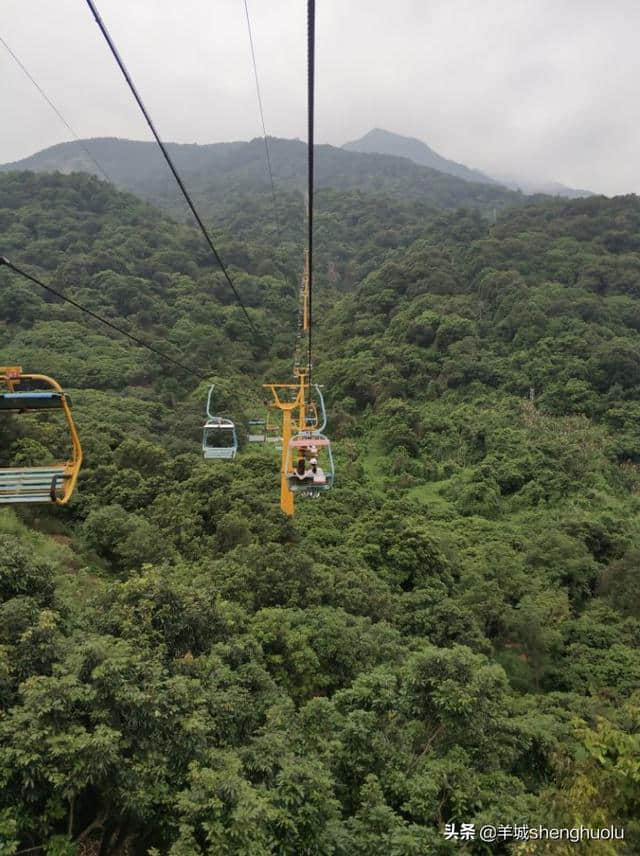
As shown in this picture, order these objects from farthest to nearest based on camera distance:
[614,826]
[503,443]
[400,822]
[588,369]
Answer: [588,369] < [503,443] < [400,822] < [614,826]

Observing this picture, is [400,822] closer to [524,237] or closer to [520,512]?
[520,512]

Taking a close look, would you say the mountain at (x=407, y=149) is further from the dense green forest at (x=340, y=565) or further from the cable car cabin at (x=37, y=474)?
the cable car cabin at (x=37, y=474)

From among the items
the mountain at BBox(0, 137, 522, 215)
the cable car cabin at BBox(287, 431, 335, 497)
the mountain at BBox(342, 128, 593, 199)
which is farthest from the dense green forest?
the mountain at BBox(342, 128, 593, 199)

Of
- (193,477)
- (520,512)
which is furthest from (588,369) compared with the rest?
(193,477)

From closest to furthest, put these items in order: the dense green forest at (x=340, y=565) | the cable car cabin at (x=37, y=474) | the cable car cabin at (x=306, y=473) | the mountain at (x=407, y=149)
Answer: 1. the dense green forest at (x=340, y=565)
2. the cable car cabin at (x=37, y=474)
3. the cable car cabin at (x=306, y=473)
4. the mountain at (x=407, y=149)

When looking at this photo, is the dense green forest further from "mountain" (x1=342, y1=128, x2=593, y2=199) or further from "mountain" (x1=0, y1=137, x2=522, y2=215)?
"mountain" (x1=342, y1=128, x2=593, y2=199)

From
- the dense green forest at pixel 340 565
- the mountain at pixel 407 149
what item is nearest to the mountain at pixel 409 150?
the mountain at pixel 407 149
